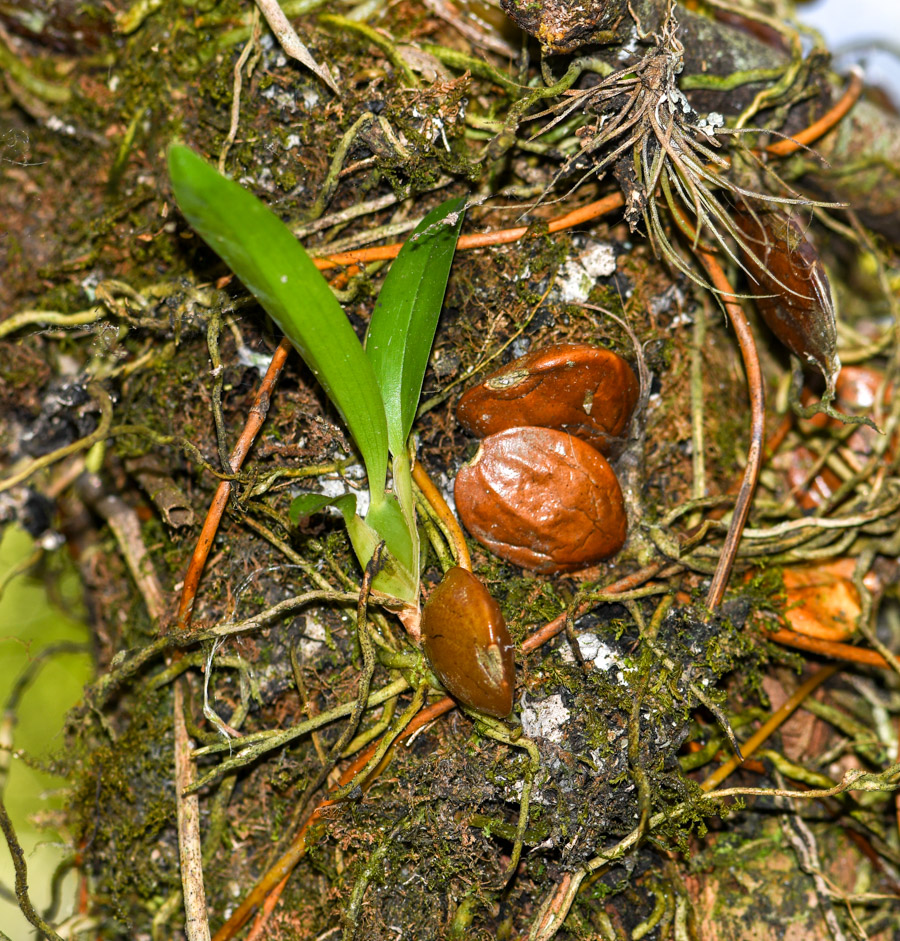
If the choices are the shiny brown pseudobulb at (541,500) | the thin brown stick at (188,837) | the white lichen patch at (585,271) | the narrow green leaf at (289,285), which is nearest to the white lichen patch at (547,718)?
the shiny brown pseudobulb at (541,500)

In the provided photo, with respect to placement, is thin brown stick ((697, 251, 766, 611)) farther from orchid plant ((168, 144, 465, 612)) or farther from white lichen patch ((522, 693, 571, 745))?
orchid plant ((168, 144, 465, 612))

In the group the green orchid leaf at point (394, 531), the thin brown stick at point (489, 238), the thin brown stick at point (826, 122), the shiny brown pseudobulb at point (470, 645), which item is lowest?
the shiny brown pseudobulb at point (470, 645)

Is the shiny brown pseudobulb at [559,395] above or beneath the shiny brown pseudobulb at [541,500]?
above

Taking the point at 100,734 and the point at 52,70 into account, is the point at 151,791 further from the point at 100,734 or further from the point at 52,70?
the point at 52,70

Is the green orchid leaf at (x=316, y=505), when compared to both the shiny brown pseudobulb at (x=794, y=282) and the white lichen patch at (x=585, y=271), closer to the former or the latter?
the white lichen patch at (x=585, y=271)

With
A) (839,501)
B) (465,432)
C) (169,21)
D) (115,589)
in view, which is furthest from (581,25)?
(115,589)

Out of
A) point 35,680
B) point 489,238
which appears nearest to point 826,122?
point 489,238
